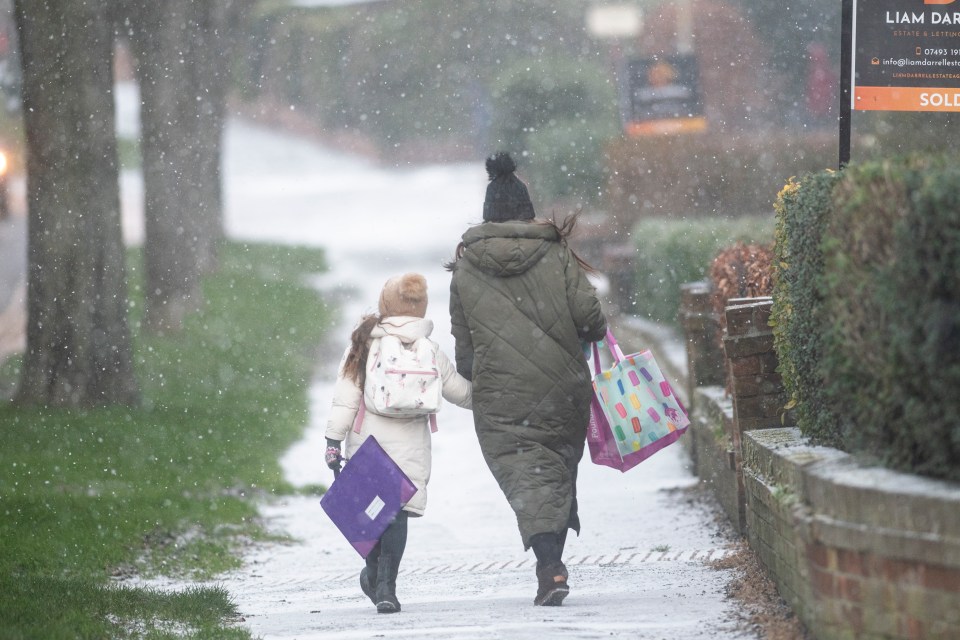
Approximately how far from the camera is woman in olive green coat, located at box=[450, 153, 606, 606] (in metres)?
6.34

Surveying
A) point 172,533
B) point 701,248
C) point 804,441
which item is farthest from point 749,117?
point 804,441

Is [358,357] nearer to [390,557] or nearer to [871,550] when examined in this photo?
[390,557]

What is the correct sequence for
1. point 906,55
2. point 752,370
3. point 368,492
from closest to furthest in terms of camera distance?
1. point 368,492
2. point 906,55
3. point 752,370

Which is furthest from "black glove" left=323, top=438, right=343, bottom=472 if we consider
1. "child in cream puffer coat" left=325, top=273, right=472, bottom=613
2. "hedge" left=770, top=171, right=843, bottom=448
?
"hedge" left=770, top=171, right=843, bottom=448

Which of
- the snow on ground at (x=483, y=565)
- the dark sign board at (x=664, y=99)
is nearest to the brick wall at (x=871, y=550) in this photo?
the snow on ground at (x=483, y=565)

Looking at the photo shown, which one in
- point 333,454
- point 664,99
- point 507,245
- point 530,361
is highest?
point 664,99

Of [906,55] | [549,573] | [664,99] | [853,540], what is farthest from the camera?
[664,99]

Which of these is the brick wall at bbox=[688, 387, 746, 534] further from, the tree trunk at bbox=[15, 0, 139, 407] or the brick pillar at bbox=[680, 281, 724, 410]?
the tree trunk at bbox=[15, 0, 139, 407]

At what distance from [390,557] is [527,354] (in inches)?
43.3

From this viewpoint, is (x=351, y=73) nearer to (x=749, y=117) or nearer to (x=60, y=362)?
(x=749, y=117)

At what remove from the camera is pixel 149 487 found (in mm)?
10453

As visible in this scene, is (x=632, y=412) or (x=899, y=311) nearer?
(x=899, y=311)

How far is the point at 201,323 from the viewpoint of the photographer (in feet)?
68.1

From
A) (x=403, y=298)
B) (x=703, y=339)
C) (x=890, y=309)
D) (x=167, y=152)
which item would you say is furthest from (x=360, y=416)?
(x=167, y=152)
